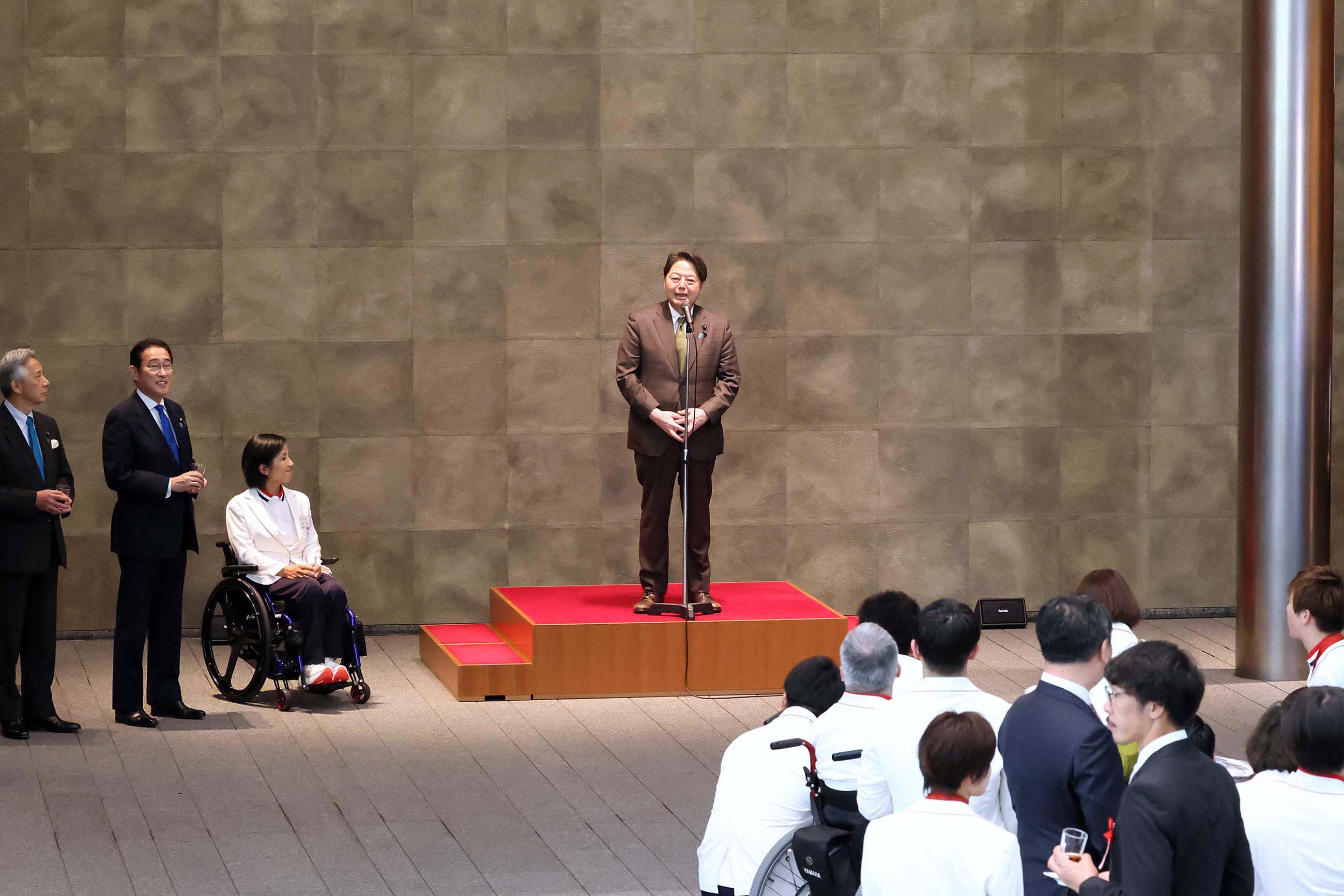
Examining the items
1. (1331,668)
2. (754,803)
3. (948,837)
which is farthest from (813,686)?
(1331,668)

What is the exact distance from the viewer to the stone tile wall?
8711 mm

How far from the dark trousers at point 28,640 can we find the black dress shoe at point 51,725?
1 cm

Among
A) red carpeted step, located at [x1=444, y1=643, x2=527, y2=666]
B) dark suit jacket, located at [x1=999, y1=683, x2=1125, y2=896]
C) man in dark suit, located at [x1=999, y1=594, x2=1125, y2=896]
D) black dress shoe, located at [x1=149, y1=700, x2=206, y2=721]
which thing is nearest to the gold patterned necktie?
red carpeted step, located at [x1=444, y1=643, x2=527, y2=666]

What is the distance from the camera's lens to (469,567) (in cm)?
904

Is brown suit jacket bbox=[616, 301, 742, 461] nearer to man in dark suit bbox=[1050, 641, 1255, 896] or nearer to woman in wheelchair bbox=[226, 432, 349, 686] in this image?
woman in wheelchair bbox=[226, 432, 349, 686]

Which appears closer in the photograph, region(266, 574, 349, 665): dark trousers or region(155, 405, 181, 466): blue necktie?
region(155, 405, 181, 466): blue necktie

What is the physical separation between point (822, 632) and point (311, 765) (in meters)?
2.47

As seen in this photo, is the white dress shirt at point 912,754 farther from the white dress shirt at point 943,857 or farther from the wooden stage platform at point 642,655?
the wooden stage platform at point 642,655

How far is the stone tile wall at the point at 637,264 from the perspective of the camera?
28.6ft

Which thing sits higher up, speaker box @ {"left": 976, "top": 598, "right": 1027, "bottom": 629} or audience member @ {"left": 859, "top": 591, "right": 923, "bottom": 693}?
audience member @ {"left": 859, "top": 591, "right": 923, "bottom": 693}

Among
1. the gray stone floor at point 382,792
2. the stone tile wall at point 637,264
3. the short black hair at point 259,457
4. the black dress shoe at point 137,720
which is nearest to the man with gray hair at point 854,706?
the gray stone floor at point 382,792

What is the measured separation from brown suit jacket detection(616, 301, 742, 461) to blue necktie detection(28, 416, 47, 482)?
8.24 ft

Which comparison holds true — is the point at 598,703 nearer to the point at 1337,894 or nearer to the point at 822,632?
the point at 822,632

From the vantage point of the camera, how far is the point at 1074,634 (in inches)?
140
